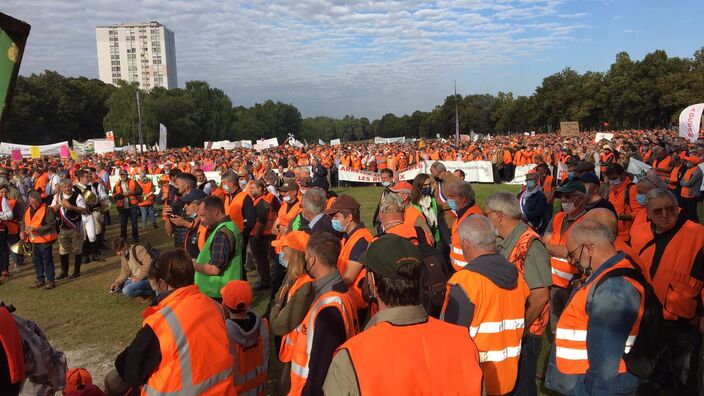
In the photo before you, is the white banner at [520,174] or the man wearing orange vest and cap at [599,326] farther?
the white banner at [520,174]

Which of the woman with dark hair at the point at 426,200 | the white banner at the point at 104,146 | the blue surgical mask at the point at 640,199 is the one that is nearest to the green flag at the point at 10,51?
the woman with dark hair at the point at 426,200

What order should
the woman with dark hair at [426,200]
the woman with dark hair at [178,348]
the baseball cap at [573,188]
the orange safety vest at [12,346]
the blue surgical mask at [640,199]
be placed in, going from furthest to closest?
the woman with dark hair at [426,200] → the blue surgical mask at [640,199] → the baseball cap at [573,188] → the woman with dark hair at [178,348] → the orange safety vest at [12,346]

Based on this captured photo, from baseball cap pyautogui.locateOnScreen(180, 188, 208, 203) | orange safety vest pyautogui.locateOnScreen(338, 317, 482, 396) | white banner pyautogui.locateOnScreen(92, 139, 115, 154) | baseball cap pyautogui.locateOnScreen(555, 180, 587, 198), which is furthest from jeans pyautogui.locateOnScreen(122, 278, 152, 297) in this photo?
white banner pyautogui.locateOnScreen(92, 139, 115, 154)

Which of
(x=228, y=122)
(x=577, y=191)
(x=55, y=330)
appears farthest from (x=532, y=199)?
(x=228, y=122)

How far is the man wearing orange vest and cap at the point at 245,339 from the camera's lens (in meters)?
3.78

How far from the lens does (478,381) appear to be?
6.67 feet

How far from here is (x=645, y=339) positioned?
302cm

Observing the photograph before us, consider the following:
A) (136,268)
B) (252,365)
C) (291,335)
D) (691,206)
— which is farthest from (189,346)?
(691,206)

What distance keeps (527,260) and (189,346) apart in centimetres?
238

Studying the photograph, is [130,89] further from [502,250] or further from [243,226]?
[502,250]

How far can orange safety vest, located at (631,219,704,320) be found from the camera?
4.39 metres

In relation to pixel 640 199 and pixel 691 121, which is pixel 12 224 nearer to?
pixel 640 199

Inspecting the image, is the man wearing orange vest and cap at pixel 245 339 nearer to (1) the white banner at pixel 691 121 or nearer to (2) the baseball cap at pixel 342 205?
(2) the baseball cap at pixel 342 205

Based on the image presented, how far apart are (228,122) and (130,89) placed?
2359 centimetres
